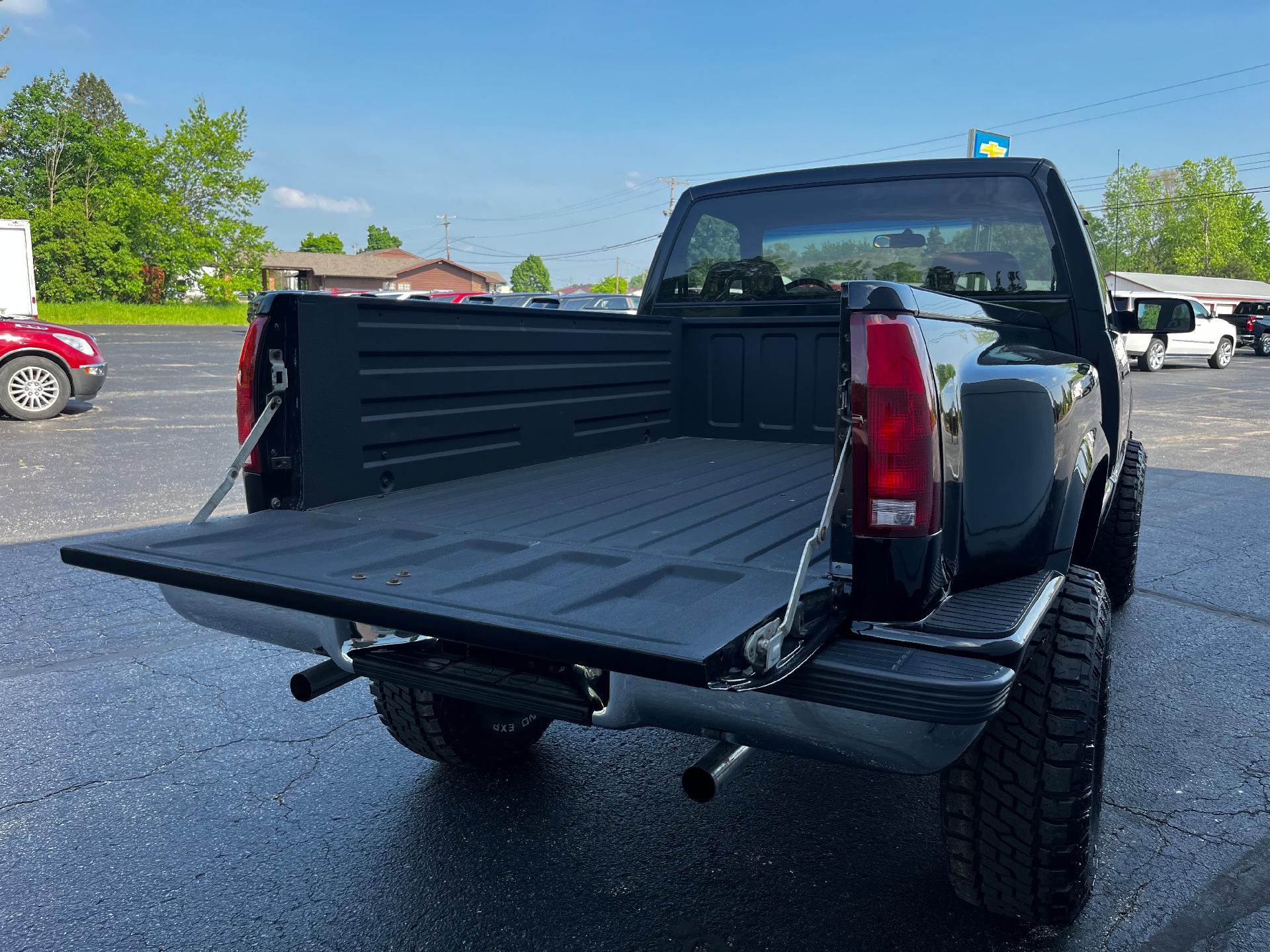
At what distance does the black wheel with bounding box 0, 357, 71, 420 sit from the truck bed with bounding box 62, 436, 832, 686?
11392 millimetres

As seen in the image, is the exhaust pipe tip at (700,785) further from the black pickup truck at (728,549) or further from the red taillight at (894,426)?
the red taillight at (894,426)

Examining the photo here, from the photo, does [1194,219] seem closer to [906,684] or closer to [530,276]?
[906,684]

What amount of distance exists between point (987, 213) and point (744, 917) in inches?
115

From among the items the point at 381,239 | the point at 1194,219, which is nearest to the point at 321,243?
the point at 381,239

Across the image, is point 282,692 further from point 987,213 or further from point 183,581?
point 987,213

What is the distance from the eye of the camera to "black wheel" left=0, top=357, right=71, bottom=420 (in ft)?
38.9

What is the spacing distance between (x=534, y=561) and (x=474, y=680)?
11.9 inches

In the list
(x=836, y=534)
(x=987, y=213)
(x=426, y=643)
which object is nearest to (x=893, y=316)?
(x=836, y=534)

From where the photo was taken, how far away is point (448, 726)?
303cm

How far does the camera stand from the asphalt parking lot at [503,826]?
2.40m

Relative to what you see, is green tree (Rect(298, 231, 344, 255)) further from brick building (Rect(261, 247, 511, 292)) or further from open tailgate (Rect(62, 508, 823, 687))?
open tailgate (Rect(62, 508, 823, 687))

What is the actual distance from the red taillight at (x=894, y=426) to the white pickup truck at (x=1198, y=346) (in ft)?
86.5

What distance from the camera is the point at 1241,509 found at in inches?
314

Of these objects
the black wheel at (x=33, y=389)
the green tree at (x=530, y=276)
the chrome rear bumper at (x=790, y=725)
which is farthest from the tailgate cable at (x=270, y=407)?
the green tree at (x=530, y=276)
